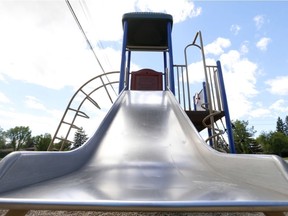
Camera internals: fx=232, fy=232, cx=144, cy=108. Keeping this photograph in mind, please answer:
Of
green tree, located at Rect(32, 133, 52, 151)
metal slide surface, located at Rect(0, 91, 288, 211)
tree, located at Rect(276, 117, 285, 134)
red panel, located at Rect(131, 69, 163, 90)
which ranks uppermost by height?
tree, located at Rect(276, 117, 285, 134)

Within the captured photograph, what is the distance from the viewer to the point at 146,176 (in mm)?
1111

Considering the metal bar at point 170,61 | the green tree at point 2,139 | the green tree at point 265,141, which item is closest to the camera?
the metal bar at point 170,61

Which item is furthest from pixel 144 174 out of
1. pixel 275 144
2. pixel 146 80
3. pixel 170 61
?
pixel 275 144

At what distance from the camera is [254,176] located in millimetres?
972

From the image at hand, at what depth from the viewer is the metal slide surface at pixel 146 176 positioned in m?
0.62

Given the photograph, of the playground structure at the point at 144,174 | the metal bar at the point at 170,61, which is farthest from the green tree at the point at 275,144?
the playground structure at the point at 144,174

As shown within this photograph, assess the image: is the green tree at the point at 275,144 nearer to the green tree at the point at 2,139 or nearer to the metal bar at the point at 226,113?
the metal bar at the point at 226,113

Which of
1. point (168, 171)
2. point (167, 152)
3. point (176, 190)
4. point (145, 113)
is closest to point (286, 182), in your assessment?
point (176, 190)

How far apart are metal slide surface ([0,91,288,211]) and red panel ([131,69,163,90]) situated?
2184 millimetres

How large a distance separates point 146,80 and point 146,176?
310 centimetres

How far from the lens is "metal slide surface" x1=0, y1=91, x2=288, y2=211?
0.62 metres

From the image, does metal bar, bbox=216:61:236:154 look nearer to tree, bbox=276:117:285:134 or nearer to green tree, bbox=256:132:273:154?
green tree, bbox=256:132:273:154

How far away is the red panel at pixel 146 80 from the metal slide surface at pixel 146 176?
2184mm

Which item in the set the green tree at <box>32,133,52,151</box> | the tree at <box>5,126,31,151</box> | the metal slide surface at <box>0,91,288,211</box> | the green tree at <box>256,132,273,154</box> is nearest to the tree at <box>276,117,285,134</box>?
the green tree at <box>256,132,273,154</box>
